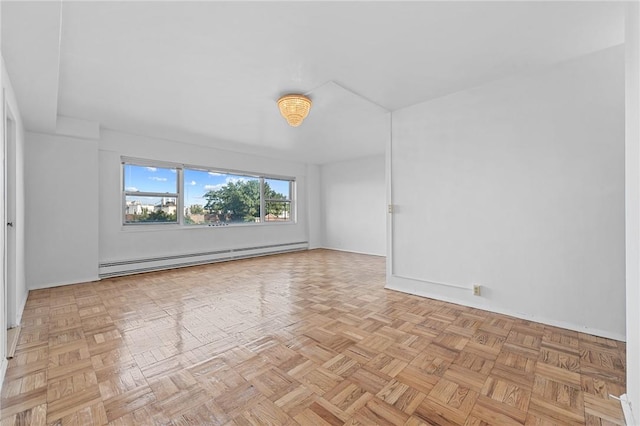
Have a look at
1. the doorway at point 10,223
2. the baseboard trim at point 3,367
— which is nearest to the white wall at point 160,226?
the doorway at point 10,223

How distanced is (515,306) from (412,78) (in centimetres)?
243

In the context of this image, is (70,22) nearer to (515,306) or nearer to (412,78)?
(412,78)

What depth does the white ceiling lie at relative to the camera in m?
1.75

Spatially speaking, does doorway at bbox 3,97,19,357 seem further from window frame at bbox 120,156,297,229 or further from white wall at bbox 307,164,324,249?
white wall at bbox 307,164,324,249

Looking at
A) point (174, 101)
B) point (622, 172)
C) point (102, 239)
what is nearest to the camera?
point (622, 172)

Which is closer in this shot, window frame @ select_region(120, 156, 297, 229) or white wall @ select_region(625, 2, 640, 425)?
white wall @ select_region(625, 2, 640, 425)

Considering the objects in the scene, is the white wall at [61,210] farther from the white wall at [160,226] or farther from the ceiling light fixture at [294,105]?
the ceiling light fixture at [294,105]

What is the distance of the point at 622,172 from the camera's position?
83.6 inches

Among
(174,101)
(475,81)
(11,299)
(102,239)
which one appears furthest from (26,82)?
(475,81)

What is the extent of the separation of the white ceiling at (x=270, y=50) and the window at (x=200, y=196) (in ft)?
4.78

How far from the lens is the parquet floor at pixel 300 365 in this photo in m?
1.37

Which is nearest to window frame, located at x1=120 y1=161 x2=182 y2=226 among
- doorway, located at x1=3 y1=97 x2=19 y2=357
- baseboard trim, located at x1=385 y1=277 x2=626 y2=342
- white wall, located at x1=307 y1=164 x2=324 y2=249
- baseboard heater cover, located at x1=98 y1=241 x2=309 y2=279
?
baseboard heater cover, located at x1=98 y1=241 x2=309 y2=279

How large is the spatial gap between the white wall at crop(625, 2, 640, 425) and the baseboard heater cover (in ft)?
17.9

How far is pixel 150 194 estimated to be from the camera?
4812 mm
